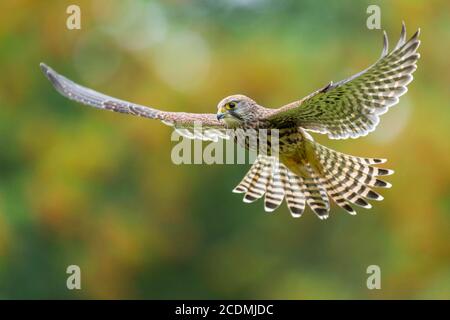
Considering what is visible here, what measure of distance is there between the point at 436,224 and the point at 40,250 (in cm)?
587

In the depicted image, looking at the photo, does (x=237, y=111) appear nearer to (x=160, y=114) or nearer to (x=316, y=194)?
(x=160, y=114)

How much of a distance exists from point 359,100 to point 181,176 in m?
8.87

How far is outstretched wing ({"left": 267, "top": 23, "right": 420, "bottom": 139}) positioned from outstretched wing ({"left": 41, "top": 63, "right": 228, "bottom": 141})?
0.78 metres

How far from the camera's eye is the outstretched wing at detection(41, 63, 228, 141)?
26.6ft

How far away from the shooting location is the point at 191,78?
50.4 feet

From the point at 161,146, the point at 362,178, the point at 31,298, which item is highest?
the point at 161,146

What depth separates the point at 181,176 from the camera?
15.9m

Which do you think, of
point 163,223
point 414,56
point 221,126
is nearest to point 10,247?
point 163,223

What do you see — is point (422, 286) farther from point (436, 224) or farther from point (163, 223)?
point (163, 223)

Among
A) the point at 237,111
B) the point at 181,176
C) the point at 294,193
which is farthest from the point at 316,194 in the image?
the point at 181,176

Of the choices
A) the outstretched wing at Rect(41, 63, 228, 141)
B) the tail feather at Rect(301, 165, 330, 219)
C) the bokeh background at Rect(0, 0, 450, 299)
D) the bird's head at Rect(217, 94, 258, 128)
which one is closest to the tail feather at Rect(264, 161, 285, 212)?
the tail feather at Rect(301, 165, 330, 219)

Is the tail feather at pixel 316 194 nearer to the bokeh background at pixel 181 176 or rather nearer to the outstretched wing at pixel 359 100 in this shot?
the outstretched wing at pixel 359 100

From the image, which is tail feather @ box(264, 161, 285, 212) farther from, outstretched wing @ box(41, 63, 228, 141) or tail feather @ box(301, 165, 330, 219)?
outstretched wing @ box(41, 63, 228, 141)

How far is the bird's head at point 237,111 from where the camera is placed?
7.71 m
